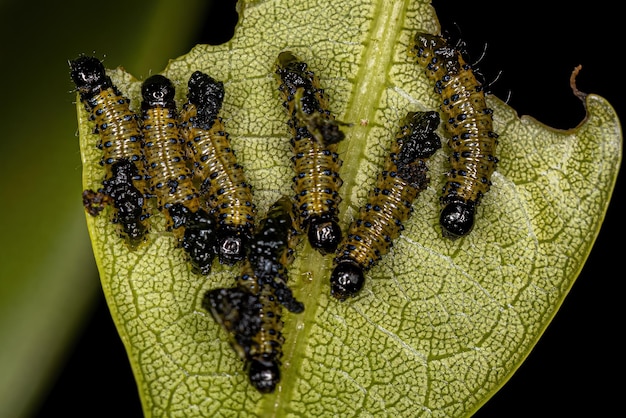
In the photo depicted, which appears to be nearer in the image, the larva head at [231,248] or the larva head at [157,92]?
the larva head at [231,248]

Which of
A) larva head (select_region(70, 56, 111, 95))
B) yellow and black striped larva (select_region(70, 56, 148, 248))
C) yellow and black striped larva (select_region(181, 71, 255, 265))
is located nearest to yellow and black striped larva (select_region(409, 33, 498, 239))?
yellow and black striped larva (select_region(181, 71, 255, 265))

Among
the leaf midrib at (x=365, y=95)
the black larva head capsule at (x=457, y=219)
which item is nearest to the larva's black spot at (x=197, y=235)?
the leaf midrib at (x=365, y=95)

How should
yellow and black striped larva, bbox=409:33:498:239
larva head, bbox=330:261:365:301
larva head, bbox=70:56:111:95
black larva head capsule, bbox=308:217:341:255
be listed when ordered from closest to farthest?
larva head, bbox=330:261:365:301
black larva head capsule, bbox=308:217:341:255
yellow and black striped larva, bbox=409:33:498:239
larva head, bbox=70:56:111:95

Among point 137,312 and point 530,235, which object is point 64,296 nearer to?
point 137,312

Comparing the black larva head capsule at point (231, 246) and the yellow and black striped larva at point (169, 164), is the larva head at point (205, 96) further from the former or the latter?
the black larva head capsule at point (231, 246)

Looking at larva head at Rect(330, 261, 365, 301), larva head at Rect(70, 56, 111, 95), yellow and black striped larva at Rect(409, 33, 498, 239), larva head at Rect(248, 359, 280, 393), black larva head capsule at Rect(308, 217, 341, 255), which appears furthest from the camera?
larva head at Rect(70, 56, 111, 95)

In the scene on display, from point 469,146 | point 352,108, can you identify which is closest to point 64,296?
point 352,108

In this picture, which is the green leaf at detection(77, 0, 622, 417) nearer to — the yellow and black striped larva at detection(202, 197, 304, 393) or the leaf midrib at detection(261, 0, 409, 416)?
the leaf midrib at detection(261, 0, 409, 416)
